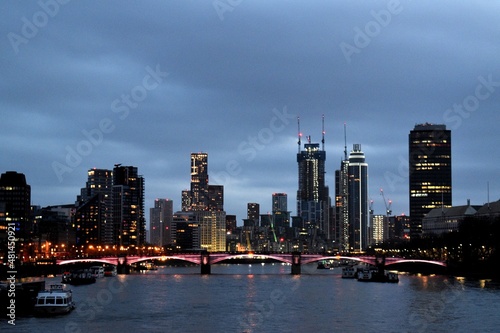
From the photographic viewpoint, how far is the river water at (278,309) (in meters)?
81.5

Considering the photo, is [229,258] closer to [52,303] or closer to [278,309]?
[278,309]

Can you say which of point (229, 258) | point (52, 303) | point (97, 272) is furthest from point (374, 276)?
point (52, 303)

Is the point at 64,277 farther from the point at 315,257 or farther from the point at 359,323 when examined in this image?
the point at 359,323

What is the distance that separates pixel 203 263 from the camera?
194 meters

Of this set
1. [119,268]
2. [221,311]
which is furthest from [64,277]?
[221,311]

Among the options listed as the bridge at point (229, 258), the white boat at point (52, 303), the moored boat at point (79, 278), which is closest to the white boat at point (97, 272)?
the bridge at point (229, 258)

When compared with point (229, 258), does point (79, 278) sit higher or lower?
lower

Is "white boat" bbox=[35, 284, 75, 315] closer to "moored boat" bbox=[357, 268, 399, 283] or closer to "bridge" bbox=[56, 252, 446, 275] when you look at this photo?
"moored boat" bbox=[357, 268, 399, 283]

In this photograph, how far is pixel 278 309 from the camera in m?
99.3

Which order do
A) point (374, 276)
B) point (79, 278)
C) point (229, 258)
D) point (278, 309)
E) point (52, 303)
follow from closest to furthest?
point (52, 303) < point (278, 309) < point (79, 278) < point (374, 276) < point (229, 258)

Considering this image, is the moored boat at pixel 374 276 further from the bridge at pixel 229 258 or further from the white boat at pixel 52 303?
the white boat at pixel 52 303

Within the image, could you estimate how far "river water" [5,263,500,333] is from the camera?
3209 inches

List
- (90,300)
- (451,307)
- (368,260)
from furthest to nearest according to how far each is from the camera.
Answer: (368,260) → (90,300) → (451,307)

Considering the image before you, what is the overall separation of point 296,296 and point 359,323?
31.8 meters
